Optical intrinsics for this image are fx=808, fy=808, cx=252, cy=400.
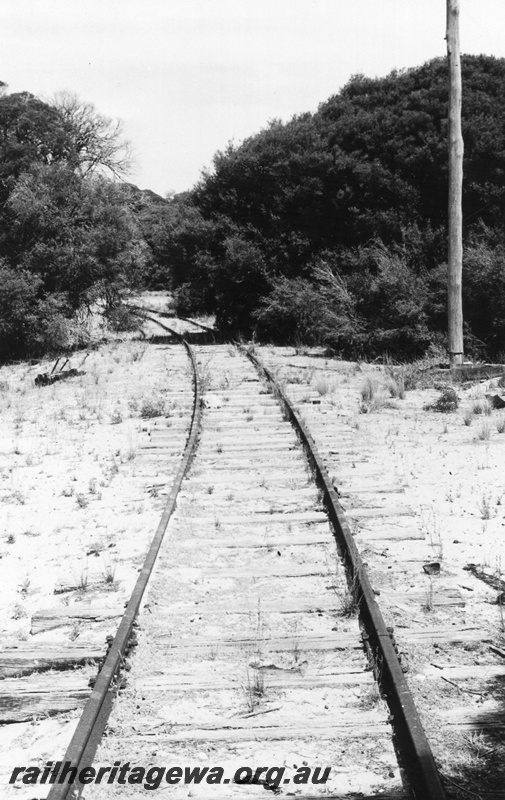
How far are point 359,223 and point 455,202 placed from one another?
20.0ft

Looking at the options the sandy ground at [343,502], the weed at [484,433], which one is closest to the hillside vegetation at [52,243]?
the sandy ground at [343,502]

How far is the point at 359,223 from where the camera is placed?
21.2 m

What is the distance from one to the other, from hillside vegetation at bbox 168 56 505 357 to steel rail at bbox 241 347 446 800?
11.9 meters

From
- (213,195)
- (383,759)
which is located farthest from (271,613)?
(213,195)

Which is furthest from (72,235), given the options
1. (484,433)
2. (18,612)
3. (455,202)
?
(18,612)

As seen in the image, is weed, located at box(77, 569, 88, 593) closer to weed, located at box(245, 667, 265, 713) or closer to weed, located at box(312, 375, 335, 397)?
weed, located at box(245, 667, 265, 713)

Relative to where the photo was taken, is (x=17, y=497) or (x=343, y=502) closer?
(x=343, y=502)

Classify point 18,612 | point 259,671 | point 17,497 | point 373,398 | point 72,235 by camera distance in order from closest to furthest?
1. point 259,671
2. point 18,612
3. point 17,497
4. point 373,398
5. point 72,235

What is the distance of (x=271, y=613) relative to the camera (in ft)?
17.0

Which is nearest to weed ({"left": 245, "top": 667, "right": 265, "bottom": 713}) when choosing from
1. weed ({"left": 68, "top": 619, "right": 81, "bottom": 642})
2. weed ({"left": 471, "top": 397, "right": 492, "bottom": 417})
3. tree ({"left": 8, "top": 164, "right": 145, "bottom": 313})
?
weed ({"left": 68, "top": 619, "right": 81, "bottom": 642})

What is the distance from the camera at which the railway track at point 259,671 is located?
11.5 ft

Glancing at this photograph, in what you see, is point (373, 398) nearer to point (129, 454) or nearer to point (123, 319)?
point (129, 454)

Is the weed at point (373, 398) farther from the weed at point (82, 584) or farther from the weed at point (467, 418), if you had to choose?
the weed at point (82, 584)

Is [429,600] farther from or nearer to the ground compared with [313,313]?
nearer to the ground
